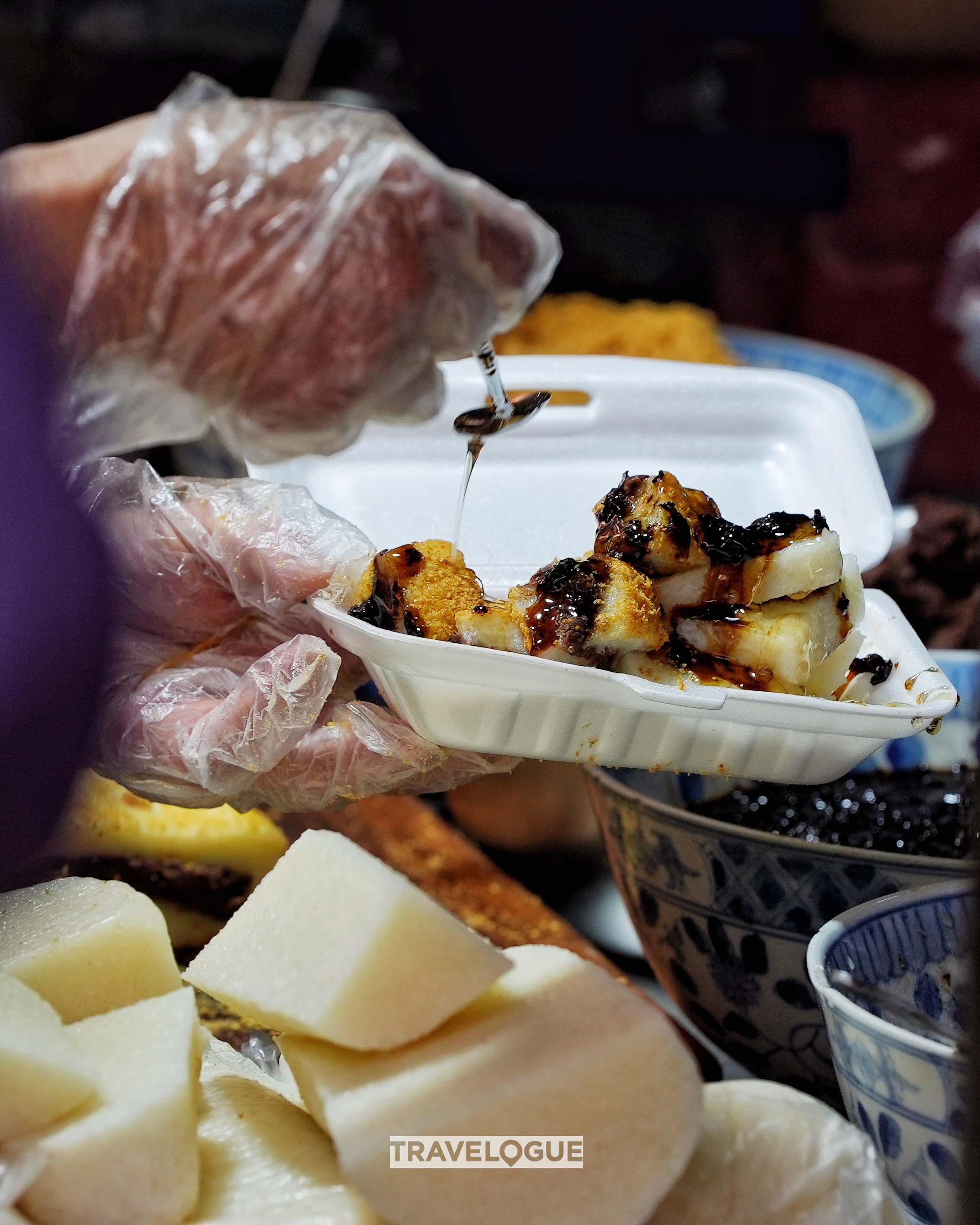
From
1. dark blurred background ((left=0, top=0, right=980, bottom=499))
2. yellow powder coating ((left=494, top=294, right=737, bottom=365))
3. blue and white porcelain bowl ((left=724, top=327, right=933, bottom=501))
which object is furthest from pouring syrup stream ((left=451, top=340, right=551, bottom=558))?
dark blurred background ((left=0, top=0, right=980, bottom=499))

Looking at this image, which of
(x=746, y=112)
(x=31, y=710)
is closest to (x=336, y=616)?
(x=31, y=710)

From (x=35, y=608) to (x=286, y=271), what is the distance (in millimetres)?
312

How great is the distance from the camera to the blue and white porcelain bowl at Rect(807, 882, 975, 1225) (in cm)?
73

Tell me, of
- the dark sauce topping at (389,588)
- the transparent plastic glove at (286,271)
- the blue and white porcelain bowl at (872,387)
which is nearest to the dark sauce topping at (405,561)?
the dark sauce topping at (389,588)

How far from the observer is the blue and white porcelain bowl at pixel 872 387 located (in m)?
1.79

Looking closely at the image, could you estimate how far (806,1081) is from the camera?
1.01 m

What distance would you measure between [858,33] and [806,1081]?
267cm

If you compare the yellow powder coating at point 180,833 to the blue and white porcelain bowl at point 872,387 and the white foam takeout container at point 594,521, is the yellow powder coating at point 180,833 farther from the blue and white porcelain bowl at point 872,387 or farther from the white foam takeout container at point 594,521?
the blue and white porcelain bowl at point 872,387

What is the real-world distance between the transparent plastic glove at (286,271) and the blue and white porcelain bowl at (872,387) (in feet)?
3.26

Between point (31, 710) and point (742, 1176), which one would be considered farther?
point (31, 710)

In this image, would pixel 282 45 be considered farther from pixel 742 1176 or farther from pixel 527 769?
pixel 742 1176

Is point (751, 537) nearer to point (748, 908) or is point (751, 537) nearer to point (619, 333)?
point (748, 908)

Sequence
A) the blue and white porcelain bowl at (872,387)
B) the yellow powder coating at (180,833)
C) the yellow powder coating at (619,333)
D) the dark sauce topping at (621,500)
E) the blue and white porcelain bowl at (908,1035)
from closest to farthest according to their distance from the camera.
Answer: the blue and white porcelain bowl at (908,1035) < the dark sauce topping at (621,500) < the yellow powder coating at (180,833) < the blue and white porcelain bowl at (872,387) < the yellow powder coating at (619,333)

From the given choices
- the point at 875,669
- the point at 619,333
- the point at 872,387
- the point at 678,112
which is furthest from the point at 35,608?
the point at 678,112
